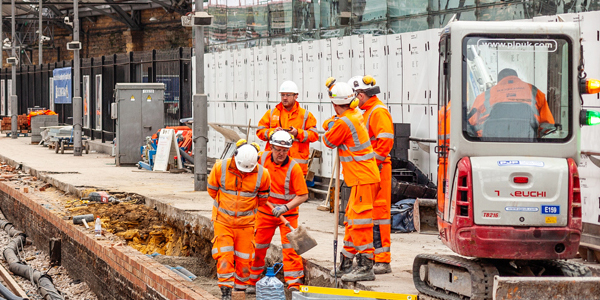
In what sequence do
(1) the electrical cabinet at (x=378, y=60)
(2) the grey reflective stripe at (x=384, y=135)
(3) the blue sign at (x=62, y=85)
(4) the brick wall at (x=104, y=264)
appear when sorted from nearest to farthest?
(2) the grey reflective stripe at (x=384, y=135) < (4) the brick wall at (x=104, y=264) < (1) the electrical cabinet at (x=378, y=60) < (3) the blue sign at (x=62, y=85)

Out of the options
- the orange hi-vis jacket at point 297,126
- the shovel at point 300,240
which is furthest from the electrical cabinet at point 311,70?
the shovel at point 300,240

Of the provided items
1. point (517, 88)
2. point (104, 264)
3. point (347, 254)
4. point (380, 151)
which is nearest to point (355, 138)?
point (380, 151)

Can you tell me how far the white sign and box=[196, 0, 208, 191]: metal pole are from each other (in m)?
4.19

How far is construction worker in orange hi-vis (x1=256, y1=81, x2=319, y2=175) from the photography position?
34.6ft

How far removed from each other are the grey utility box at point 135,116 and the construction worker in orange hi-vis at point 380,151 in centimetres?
1462

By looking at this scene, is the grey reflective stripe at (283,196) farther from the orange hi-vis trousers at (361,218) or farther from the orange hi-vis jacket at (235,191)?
the orange hi-vis trousers at (361,218)

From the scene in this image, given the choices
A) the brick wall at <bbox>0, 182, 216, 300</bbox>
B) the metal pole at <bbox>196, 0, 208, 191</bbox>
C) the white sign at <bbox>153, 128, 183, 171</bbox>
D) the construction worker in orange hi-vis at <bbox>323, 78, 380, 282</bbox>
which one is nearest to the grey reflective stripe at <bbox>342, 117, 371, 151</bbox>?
the construction worker in orange hi-vis at <bbox>323, 78, 380, 282</bbox>

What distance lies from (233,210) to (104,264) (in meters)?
4.54

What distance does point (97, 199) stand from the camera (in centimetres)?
1625

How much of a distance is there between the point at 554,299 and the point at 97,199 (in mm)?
11339

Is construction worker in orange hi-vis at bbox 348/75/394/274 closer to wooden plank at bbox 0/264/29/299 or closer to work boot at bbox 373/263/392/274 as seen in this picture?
work boot at bbox 373/263/392/274

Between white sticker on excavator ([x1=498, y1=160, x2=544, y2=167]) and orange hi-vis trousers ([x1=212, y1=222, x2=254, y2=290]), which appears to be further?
orange hi-vis trousers ([x1=212, y1=222, x2=254, y2=290])

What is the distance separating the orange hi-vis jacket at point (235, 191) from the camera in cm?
851

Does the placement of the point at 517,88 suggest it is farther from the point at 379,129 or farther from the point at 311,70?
the point at 311,70
